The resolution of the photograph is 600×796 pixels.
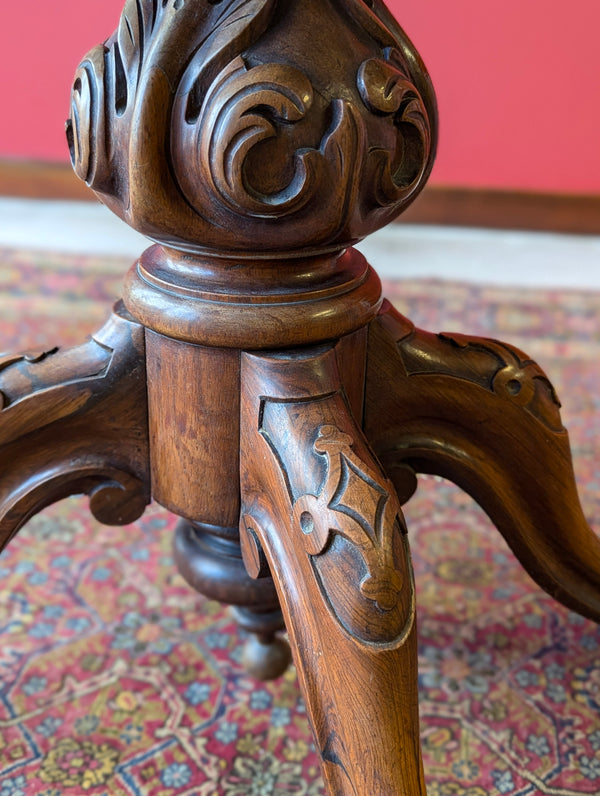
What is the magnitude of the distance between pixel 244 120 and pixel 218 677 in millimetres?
488

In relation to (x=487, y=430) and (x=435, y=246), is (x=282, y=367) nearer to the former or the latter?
(x=487, y=430)

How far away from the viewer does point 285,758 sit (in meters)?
0.66

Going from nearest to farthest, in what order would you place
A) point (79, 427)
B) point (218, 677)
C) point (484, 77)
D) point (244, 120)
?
point (244, 120) < point (79, 427) < point (218, 677) < point (484, 77)

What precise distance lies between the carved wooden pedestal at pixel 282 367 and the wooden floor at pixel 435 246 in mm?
1255

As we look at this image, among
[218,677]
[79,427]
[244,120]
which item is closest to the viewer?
[244,120]

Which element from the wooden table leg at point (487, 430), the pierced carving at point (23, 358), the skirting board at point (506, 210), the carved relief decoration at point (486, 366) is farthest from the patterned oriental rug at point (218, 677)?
the skirting board at point (506, 210)

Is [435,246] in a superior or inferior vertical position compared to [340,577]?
inferior

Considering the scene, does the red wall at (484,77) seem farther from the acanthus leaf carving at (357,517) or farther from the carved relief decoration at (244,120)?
the acanthus leaf carving at (357,517)

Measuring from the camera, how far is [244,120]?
44cm

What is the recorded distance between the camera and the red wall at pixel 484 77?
79.2 inches

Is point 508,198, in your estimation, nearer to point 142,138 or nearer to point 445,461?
point 445,461

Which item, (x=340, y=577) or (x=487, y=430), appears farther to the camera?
(x=487, y=430)

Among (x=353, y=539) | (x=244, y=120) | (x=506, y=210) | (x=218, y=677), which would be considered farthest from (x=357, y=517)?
(x=506, y=210)

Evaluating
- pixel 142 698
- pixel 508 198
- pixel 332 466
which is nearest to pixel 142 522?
pixel 142 698
